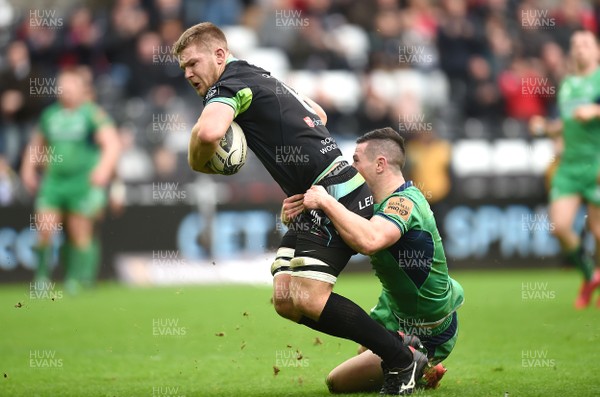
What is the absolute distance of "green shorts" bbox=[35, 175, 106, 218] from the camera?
48.9ft

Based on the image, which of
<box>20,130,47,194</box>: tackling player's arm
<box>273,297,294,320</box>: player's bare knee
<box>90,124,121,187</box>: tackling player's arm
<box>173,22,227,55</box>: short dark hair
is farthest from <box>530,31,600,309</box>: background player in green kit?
<box>20,130,47,194</box>: tackling player's arm

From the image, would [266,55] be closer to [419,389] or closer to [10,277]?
[10,277]

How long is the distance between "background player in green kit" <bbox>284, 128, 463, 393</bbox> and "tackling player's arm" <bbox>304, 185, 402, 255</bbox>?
0.06 metres

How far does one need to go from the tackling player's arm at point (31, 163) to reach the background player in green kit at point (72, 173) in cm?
1

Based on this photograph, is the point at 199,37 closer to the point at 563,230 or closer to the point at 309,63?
the point at 563,230

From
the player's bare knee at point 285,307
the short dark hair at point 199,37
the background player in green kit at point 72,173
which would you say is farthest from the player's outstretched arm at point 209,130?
the background player in green kit at point 72,173

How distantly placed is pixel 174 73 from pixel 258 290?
453 cm

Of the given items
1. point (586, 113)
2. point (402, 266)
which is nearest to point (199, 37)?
point (402, 266)

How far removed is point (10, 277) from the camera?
1552 cm

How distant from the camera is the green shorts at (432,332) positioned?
6738 mm

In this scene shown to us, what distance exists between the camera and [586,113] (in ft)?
37.8

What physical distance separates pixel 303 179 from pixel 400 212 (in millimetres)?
647

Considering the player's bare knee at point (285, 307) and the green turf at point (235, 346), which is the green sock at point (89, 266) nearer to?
the green turf at point (235, 346)

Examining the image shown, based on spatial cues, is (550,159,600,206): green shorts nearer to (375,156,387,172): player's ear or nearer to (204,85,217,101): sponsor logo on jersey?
(375,156,387,172): player's ear
